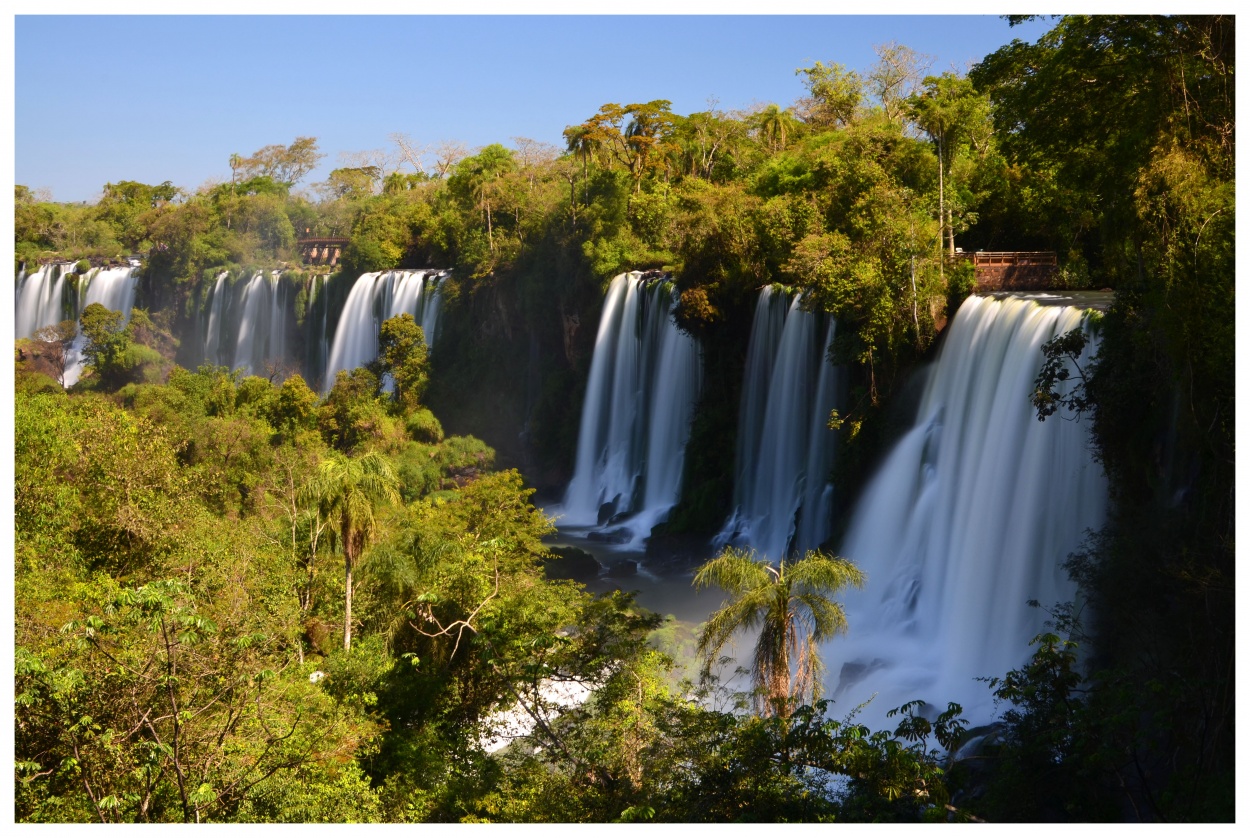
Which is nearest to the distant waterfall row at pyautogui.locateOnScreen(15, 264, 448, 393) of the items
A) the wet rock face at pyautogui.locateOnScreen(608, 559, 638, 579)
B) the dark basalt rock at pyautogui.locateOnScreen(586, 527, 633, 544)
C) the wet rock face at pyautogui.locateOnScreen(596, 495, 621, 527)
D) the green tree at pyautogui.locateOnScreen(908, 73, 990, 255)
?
the wet rock face at pyautogui.locateOnScreen(596, 495, 621, 527)

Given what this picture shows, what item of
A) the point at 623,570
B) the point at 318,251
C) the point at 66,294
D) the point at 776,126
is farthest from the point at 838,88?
the point at 66,294

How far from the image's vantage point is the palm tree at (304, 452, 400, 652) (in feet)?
53.5

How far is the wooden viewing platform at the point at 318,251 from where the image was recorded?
55.5 metres

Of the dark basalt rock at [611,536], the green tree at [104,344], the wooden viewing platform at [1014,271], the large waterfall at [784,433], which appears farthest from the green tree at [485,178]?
the wooden viewing platform at [1014,271]

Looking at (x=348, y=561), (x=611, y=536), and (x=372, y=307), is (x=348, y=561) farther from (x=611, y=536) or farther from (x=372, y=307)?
(x=372, y=307)

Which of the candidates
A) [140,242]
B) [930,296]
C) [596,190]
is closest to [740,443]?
[930,296]

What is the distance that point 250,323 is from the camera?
50.7m

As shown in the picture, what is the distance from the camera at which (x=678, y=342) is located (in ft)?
103

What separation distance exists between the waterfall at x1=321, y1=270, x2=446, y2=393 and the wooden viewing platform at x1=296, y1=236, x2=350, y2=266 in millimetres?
10708

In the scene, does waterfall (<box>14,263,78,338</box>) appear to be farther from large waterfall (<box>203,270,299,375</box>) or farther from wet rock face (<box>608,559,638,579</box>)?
wet rock face (<box>608,559,638,579</box>)

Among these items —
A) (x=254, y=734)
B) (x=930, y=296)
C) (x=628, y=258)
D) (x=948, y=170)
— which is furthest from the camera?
(x=628, y=258)

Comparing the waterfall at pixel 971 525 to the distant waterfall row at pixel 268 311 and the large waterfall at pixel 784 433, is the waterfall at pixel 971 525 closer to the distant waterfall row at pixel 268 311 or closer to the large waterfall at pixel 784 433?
the large waterfall at pixel 784 433

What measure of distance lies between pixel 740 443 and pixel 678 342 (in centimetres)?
424

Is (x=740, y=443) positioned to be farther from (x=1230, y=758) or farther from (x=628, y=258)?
(x=1230, y=758)
